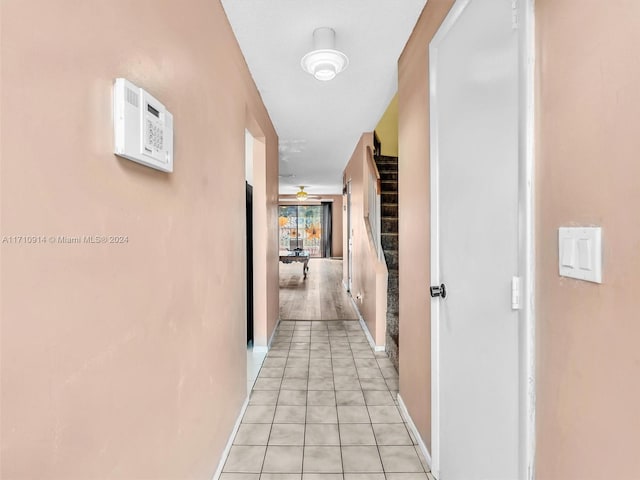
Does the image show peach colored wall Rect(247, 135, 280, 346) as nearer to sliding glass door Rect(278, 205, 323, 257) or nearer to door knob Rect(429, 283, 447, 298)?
door knob Rect(429, 283, 447, 298)

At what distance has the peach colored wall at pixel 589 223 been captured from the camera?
63cm

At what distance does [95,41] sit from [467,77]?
3.91ft

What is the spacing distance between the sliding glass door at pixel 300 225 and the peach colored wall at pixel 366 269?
24.1 feet

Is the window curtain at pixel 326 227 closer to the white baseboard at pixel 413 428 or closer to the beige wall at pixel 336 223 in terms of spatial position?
the beige wall at pixel 336 223

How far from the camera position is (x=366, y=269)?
13.8 ft

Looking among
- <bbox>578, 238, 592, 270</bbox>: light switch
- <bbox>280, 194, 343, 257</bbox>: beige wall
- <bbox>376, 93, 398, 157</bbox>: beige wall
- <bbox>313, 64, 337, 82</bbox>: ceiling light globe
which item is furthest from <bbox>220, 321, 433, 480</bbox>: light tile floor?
<bbox>280, 194, 343, 257</bbox>: beige wall

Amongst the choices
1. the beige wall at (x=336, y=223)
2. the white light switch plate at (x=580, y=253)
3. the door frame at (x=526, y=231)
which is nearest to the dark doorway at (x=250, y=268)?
the door frame at (x=526, y=231)

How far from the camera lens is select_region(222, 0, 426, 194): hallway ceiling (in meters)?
1.74

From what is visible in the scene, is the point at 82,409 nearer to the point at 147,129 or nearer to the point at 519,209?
the point at 147,129

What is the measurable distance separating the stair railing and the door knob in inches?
89.5

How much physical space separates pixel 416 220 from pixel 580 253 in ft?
4.09

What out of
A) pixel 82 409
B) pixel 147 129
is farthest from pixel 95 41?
pixel 82 409

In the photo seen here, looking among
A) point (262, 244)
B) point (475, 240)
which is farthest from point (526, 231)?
point (262, 244)

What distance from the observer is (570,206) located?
77 cm
